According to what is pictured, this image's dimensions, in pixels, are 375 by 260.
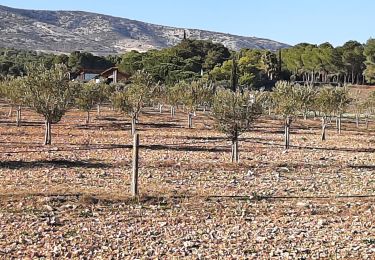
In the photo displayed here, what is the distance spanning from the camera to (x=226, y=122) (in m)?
25.4

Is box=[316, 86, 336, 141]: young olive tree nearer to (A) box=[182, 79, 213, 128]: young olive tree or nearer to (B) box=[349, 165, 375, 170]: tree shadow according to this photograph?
(A) box=[182, 79, 213, 128]: young olive tree

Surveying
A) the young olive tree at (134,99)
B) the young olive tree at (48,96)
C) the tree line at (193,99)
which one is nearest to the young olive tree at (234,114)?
the tree line at (193,99)

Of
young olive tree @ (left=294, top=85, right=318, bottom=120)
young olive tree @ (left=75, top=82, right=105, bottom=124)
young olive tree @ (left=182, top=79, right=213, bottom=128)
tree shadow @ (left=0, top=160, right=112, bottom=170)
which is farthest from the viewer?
young olive tree @ (left=182, top=79, right=213, bottom=128)

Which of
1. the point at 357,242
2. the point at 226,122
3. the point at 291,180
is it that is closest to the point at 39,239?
the point at 357,242

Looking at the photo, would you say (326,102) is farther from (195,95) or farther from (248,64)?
(248,64)

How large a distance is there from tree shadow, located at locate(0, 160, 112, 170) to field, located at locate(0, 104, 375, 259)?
4 centimetres

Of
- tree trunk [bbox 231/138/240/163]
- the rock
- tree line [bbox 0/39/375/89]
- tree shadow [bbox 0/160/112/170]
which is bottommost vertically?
the rock

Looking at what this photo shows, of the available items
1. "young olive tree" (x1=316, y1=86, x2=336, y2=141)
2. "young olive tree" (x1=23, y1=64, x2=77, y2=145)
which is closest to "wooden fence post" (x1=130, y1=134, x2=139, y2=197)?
"young olive tree" (x1=23, y1=64, x2=77, y2=145)

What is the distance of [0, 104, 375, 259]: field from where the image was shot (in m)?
11.0

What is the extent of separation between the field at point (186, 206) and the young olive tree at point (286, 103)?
612cm

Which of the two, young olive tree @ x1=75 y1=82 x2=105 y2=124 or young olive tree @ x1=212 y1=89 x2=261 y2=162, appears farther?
young olive tree @ x1=75 y1=82 x2=105 y2=124

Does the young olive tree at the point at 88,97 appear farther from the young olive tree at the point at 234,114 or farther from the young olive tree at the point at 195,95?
the young olive tree at the point at 234,114

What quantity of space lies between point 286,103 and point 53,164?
627 inches

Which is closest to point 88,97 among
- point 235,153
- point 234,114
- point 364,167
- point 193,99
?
point 193,99
